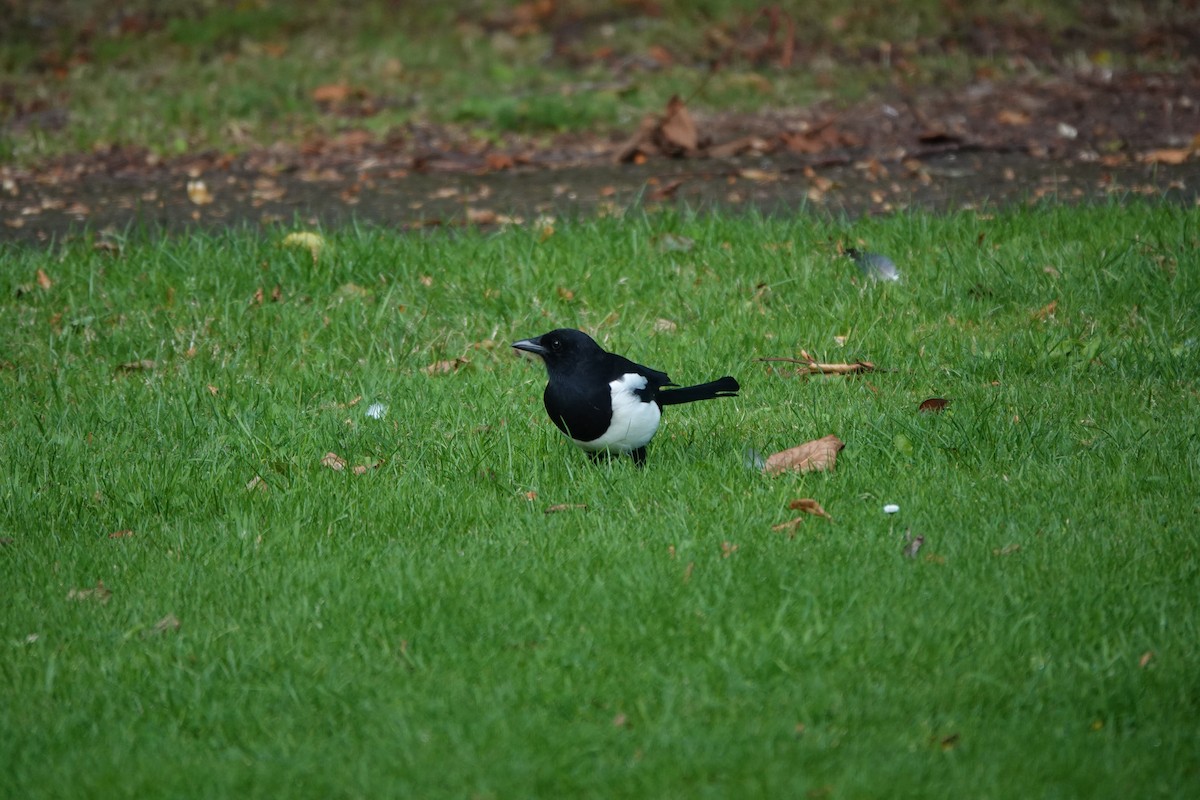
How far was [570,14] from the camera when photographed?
37.8 ft

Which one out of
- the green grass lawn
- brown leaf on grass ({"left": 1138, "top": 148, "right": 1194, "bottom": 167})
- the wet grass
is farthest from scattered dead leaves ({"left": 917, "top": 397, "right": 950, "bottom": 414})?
the wet grass

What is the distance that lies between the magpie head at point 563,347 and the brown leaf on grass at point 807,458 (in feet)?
2.30

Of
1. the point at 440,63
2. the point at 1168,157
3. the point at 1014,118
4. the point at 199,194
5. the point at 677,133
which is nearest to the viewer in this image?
the point at 1168,157

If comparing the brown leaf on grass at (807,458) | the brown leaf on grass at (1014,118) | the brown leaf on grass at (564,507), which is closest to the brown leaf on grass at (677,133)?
the brown leaf on grass at (1014,118)

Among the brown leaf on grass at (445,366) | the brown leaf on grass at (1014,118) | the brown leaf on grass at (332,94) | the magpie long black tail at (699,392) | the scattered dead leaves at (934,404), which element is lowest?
the brown leaf on grass at (445,366)

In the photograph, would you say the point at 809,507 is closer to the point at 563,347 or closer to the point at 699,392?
the point at 699,392

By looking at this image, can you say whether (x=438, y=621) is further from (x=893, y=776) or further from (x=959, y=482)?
(x=959, y=482)

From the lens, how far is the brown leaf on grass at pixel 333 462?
14.4ft

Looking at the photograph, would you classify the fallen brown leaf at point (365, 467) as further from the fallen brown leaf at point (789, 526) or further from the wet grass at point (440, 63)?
the wet grass at point (440, 63)

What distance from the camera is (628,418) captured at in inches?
157

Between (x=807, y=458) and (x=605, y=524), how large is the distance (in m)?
0.80

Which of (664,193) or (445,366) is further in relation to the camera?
(664,193)

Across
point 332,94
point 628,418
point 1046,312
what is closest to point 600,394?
point 628,418

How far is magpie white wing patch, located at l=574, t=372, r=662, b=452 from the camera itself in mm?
3992
